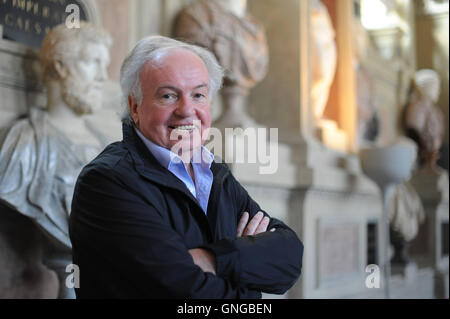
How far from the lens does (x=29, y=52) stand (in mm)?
3303

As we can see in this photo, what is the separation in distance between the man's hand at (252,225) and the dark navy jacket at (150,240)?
0.10m

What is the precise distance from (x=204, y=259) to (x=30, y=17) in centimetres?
252

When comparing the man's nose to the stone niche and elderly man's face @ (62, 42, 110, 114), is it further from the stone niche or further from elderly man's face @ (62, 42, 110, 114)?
the stone niche

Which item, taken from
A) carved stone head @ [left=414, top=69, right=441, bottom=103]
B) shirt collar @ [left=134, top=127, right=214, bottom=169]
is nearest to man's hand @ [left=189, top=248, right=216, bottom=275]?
shirt collar @ [left=134, top=127, right=214, bottom=169]

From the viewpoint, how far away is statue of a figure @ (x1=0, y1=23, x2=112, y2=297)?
2.80m

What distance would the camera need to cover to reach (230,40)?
4.33m

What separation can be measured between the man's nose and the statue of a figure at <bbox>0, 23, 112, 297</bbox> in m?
1.51

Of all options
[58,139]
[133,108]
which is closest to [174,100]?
[133,108]

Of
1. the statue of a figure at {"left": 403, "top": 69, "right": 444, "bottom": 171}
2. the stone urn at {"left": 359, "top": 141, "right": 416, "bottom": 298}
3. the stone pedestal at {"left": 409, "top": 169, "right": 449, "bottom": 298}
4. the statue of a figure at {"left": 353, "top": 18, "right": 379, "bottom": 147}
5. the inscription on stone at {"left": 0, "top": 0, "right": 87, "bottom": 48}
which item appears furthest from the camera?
the statue of a figure at {"left": 403, "top": 69, "right": 444, "bottom": 171}

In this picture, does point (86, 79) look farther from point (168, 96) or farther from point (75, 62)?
point (168, 96)

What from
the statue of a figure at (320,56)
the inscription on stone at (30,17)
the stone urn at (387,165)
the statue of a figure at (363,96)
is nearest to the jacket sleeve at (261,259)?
the inscription on stone at (30,17)

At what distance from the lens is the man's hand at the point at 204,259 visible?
146cm

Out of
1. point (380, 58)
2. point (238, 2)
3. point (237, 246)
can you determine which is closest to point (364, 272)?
point (238, 2)

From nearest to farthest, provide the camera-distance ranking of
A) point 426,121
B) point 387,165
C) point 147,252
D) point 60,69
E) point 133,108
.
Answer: point 147,252
point 133,108
point 60,69
point 387,165
point 426,121
